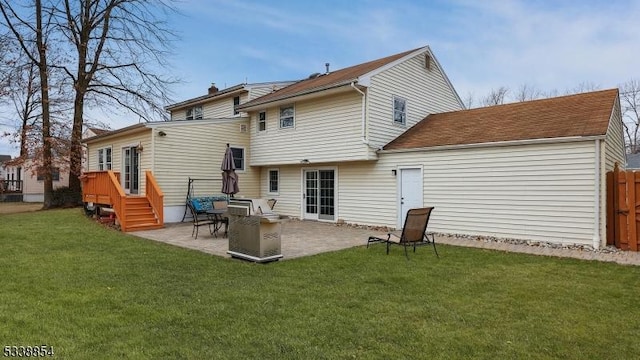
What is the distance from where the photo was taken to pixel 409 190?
12164mm

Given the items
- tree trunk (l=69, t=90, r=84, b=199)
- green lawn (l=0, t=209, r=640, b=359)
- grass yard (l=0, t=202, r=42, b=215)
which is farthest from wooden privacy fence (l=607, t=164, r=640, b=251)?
grass yard (l=0, t=202, r=42, b=215)

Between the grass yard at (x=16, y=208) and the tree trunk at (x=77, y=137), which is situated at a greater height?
the tree trunk at (x=77, y=137)

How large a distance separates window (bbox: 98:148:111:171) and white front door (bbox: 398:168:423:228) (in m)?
12.7

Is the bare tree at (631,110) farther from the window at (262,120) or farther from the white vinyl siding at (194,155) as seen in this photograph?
the white vinyl siding at (194,155)

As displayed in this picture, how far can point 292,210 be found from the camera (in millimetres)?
15680

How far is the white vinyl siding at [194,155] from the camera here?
13.9m

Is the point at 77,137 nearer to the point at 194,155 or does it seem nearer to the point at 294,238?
the point at 194,155

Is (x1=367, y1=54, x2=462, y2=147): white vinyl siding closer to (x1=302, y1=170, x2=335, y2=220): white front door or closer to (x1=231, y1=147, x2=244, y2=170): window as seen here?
(x1=302, y1=170, x2=335, y2=220): white front door

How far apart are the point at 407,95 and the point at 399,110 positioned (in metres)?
0.82

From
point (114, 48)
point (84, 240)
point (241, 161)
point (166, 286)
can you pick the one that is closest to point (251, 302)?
point (166, 286)

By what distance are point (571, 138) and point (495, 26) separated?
9380 millimetres

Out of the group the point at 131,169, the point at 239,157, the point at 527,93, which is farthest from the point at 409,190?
the point at 527,93

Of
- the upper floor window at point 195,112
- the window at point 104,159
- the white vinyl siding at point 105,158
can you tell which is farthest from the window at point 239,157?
the window at point 104,159

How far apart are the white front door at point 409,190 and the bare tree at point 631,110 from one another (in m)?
32.6
